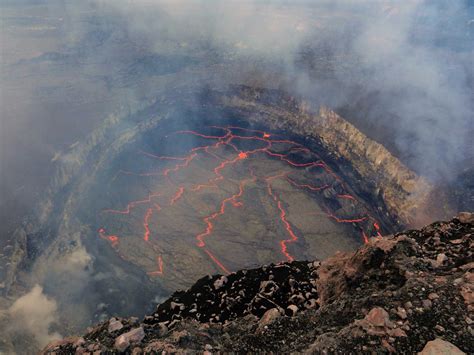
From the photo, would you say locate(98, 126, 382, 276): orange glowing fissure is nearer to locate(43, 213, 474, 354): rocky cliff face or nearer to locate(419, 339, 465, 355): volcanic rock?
locate(43, 213, 474, 354): rocky cliff face

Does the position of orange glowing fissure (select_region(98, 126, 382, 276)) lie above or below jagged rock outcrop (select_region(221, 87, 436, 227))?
below

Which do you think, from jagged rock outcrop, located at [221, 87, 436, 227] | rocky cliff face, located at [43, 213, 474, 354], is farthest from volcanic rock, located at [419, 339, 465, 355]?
jagged rock outcrop, located at [221, 87, 436, 227]

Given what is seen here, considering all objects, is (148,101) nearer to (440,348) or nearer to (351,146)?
(351,146)

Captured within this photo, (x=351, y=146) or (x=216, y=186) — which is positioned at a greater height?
(x=351, y=146)

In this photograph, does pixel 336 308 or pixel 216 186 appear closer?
pixel 336 308

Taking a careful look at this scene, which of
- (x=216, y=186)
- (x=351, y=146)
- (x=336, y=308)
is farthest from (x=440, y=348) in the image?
(x=351, y=146)

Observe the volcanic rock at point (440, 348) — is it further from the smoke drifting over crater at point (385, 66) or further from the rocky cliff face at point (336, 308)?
the smoke drifting over crater at point (385, 66)

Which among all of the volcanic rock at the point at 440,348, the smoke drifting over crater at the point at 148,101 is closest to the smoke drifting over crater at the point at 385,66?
the smoke drifting over crater at the point at 148,101
